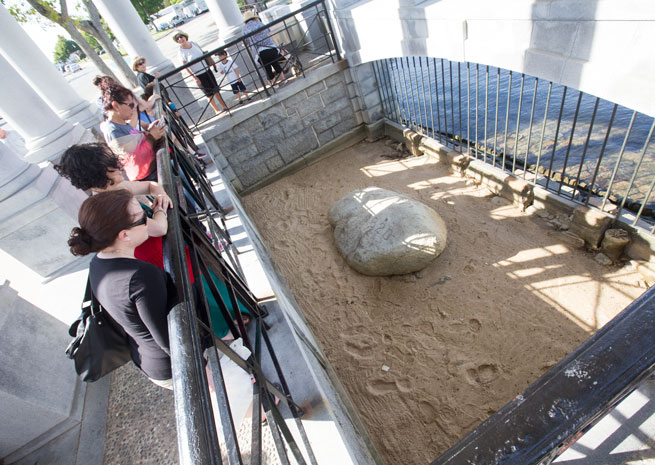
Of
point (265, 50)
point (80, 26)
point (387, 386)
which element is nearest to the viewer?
point (387, 386)

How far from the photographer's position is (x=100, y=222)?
4.88ft

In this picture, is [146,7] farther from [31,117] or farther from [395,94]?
[31,117]

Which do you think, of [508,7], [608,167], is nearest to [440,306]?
[508,7]

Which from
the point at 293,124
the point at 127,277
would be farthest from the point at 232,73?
the point at 127,277

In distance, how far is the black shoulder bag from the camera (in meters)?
1.52

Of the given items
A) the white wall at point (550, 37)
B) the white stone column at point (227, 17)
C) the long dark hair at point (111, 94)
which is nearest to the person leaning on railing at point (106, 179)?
the long dark hair at point (111, 94)

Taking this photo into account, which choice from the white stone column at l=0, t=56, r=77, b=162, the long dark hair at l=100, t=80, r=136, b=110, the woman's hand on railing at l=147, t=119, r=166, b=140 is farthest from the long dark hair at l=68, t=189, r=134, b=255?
the white stone column at l=0, t=56, r=77, b=162

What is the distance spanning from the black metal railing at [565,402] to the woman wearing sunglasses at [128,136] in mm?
3159

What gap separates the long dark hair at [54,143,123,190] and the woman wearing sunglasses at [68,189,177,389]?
794 millimetres

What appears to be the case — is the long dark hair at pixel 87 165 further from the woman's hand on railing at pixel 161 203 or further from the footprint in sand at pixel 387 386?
the footprint in sand at pixel 387 386

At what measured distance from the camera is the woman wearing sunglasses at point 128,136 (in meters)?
2.92

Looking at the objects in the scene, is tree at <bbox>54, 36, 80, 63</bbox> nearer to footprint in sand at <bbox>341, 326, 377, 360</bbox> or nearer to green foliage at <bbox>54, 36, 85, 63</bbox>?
green foliage at <bbox>54, 36, 85, 63</bbox>

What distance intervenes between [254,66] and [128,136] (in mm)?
4533

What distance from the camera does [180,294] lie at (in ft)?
4.27
